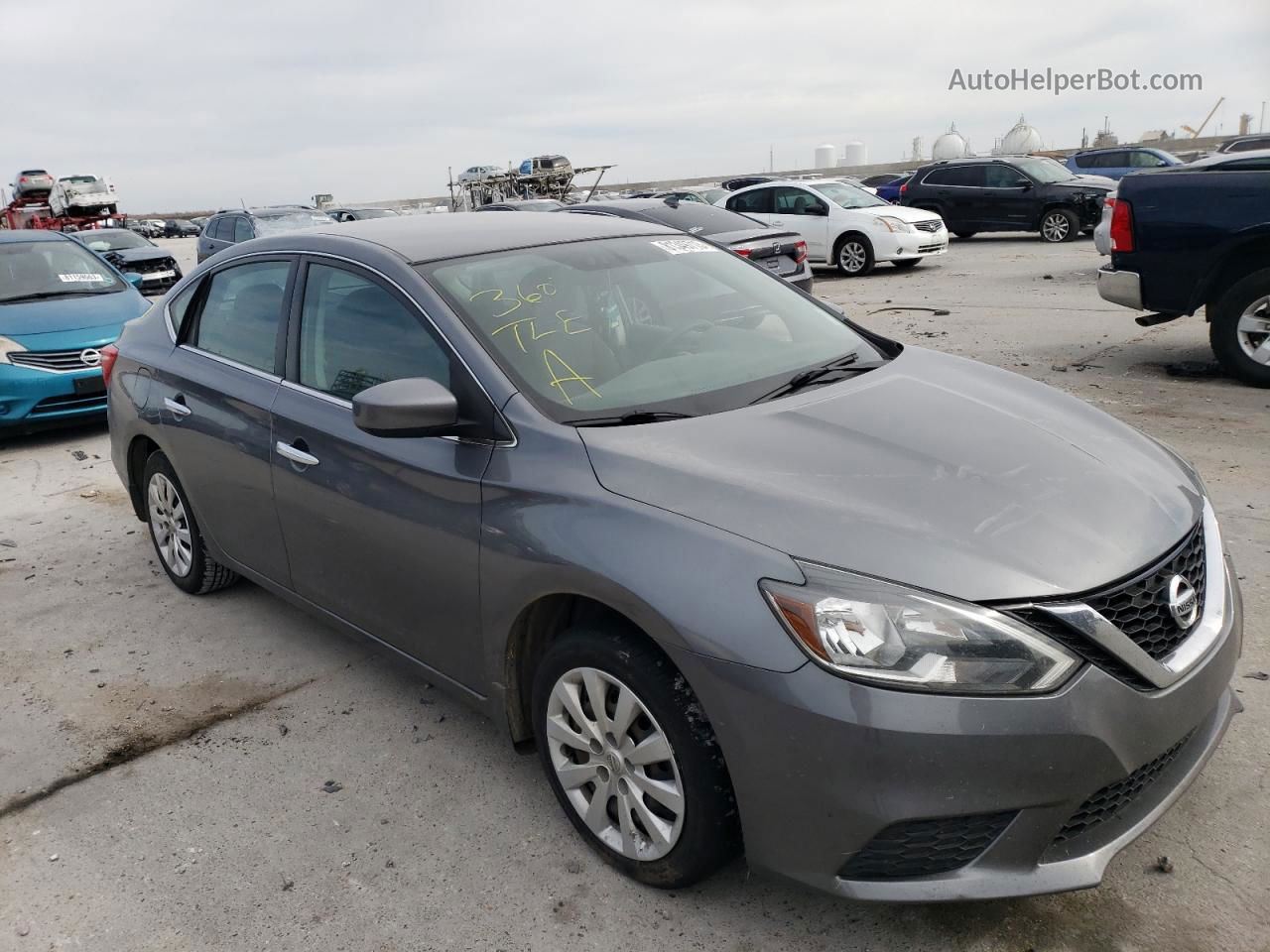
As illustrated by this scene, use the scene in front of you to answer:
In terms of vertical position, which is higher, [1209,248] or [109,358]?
[1209,248]

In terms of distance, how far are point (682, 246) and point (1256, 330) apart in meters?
5.32

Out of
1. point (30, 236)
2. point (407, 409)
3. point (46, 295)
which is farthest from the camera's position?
point (30, 236)

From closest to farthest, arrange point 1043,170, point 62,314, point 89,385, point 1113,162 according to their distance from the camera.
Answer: point 89,385 → point 62,314 → point 1043,170 → point 1113,162

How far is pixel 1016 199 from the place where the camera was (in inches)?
790

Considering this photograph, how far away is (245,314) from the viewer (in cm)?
418

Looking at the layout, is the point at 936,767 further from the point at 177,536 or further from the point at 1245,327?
the point at 1245,327

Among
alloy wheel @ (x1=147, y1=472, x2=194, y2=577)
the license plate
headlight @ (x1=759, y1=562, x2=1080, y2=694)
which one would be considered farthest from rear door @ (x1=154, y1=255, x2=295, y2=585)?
the license plate

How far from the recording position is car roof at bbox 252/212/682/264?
355 centimetres

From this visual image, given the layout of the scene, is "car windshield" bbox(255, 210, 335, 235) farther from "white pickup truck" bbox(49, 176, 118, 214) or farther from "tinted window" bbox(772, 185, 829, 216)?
"white pickup truck" bbox(49, 176, 118, 214)

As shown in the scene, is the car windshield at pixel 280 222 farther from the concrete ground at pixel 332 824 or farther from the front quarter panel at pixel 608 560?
the front quarter panel at pixel 608 560

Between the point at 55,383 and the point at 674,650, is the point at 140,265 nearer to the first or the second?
the point at 55,383

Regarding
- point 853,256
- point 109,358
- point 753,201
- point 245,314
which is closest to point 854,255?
point 853,256

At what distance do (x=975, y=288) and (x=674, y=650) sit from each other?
41.1 ft

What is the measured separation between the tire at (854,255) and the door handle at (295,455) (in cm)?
1440
